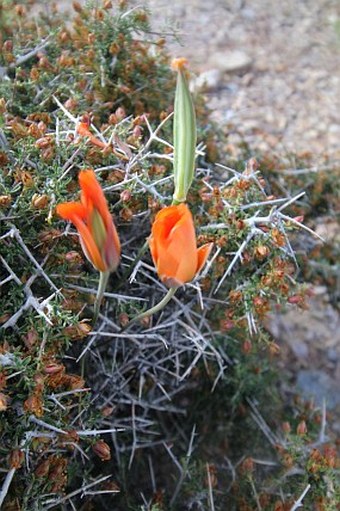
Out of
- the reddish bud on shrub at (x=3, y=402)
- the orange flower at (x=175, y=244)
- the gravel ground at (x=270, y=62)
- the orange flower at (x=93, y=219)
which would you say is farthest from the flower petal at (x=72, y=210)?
the gravel ground at (x=270, y=62)

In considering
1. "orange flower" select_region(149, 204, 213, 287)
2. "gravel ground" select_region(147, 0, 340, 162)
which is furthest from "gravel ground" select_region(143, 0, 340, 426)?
"orange flower" select_region(149, 204, 213, 287)

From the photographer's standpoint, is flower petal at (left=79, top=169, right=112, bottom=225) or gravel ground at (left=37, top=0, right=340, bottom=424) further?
gravel ground at (left=37, top=0, right=340, bottom=424)

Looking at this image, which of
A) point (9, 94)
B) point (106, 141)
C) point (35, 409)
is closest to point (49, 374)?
point (35, 409)

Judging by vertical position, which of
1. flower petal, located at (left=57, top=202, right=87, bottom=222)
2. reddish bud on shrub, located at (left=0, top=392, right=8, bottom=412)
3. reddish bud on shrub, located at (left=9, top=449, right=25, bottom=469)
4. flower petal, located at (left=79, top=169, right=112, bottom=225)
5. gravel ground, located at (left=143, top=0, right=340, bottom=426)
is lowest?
gravel ground, located at (left=143, top=0, right=340, bottom=426)

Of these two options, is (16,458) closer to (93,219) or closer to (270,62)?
(93,219)

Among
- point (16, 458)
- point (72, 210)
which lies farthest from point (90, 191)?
point (16, 458)

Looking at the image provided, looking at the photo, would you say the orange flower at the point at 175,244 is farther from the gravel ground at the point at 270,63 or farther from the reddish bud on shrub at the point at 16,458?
the gravel ground at the point at 270,63

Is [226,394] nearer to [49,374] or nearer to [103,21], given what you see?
[49,374]

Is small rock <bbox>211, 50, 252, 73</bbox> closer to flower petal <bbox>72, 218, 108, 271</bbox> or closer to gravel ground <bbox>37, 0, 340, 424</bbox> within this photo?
gravel ground <bbox>37, 0, 340, 424</bbox>
